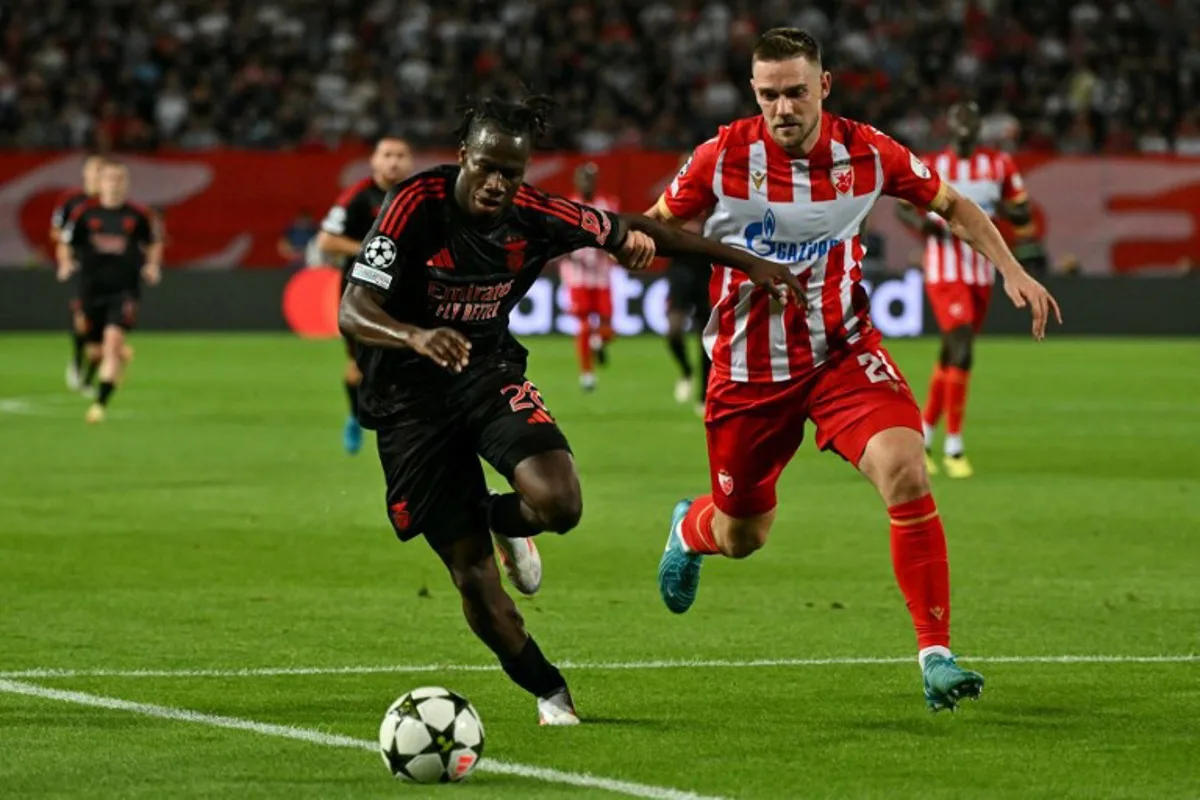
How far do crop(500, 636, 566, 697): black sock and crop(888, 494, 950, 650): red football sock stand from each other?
3.69 feet

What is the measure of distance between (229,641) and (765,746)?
9.26ft

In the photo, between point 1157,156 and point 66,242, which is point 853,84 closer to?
point 1157,156

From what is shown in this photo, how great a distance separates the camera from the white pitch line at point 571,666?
8016 millimetres

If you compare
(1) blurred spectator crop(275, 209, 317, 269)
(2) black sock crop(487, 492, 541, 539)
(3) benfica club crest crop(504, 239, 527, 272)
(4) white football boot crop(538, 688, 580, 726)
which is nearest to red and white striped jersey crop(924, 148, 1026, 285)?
(3) benfica club crest crop(504, 239, 527, 272)

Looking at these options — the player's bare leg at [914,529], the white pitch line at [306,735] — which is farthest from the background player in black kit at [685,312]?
the white pitch line at [306,735]

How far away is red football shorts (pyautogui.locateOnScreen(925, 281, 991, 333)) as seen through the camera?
50.5 feet

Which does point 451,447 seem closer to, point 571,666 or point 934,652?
point 571,666

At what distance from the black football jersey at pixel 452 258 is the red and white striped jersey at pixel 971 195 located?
8363 millimetres

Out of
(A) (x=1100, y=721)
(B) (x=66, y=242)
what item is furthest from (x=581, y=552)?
(B) (x=66, y=242)

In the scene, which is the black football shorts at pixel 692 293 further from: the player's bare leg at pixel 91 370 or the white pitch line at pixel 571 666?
the white pitch line at pixel 571 666

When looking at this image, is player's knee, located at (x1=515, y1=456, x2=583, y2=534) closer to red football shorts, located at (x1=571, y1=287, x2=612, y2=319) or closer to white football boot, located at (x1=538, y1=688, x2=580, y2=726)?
white football boot, located at (x1=538, y1=688, x2=580, y2=726)

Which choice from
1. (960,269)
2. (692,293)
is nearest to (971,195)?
(960,269)

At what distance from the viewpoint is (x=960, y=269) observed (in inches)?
604

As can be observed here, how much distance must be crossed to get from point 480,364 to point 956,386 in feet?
27.9
